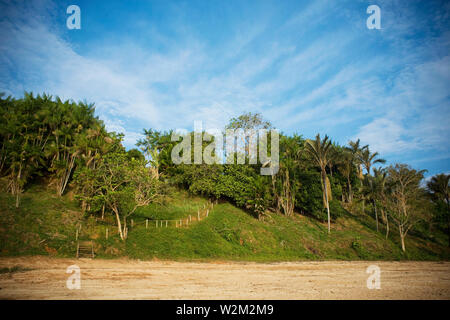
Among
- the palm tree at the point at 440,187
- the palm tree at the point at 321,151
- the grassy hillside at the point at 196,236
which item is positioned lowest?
the grassy hillside at the point at 196,236

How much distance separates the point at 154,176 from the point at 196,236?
28.6ft

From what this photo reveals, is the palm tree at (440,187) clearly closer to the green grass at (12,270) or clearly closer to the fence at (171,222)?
the fence at (171,222)

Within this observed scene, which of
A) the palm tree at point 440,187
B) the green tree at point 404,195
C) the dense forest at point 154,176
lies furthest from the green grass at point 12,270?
the palm tree at point 440,187

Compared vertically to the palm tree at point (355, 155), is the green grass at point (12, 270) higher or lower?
lower

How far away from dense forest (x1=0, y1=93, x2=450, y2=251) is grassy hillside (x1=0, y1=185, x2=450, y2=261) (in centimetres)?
151

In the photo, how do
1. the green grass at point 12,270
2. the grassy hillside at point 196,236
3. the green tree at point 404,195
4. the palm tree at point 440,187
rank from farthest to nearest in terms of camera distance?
the palm tree at point 440,187, the green tree at point 404,195, the grassy hillside at point 196,236, the green grass at point 12,270

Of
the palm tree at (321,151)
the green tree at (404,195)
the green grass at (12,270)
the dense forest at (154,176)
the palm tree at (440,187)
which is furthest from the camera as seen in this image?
the palm tree at (440,187)

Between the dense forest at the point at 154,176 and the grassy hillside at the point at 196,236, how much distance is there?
1515 mm

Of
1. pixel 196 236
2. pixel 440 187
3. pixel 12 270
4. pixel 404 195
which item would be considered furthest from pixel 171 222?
pixel 440 187

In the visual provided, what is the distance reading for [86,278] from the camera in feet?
38.1

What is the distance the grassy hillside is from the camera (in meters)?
20.1

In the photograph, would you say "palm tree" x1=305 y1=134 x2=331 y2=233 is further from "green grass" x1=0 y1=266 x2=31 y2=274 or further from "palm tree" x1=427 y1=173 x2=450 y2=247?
"green grass" x1=0 y1=266 x2=31 y2=274

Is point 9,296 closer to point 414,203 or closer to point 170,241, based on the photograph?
point 170,241

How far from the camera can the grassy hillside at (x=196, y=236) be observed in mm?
20125
